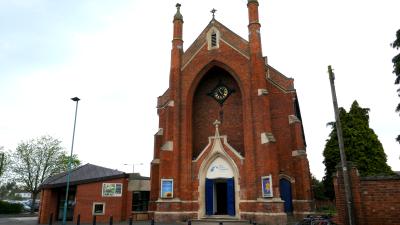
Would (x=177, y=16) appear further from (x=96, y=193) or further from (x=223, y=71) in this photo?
(x=96, y=193)

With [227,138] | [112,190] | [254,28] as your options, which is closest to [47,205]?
[112,190]

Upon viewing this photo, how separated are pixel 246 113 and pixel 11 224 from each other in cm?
1881

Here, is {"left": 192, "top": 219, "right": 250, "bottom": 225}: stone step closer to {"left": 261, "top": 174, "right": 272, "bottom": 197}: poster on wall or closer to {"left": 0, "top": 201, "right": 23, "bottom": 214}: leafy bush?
{"left": 261, "top": 174, "right": 272, "bottom": 197}: poster on wall

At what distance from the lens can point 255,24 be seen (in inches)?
1032

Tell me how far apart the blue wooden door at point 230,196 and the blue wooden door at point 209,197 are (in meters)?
1.28

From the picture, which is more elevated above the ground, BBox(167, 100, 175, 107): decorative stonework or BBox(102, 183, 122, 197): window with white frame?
BBox(167, 100, 175, 107): decorative stonework

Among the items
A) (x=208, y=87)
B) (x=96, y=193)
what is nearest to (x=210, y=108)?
(x=208, y=87)

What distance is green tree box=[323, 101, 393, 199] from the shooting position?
104 feet

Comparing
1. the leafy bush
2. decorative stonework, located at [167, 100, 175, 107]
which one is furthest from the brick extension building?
the leafy bush

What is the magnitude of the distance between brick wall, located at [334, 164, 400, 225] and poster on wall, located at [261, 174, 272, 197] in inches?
397

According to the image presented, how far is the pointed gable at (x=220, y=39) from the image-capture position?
2672 cm

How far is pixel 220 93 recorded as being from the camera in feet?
90.5

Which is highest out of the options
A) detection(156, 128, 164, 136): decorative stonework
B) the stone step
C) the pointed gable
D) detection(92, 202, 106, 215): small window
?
the pointed gable

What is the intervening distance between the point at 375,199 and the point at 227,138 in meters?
16.0
